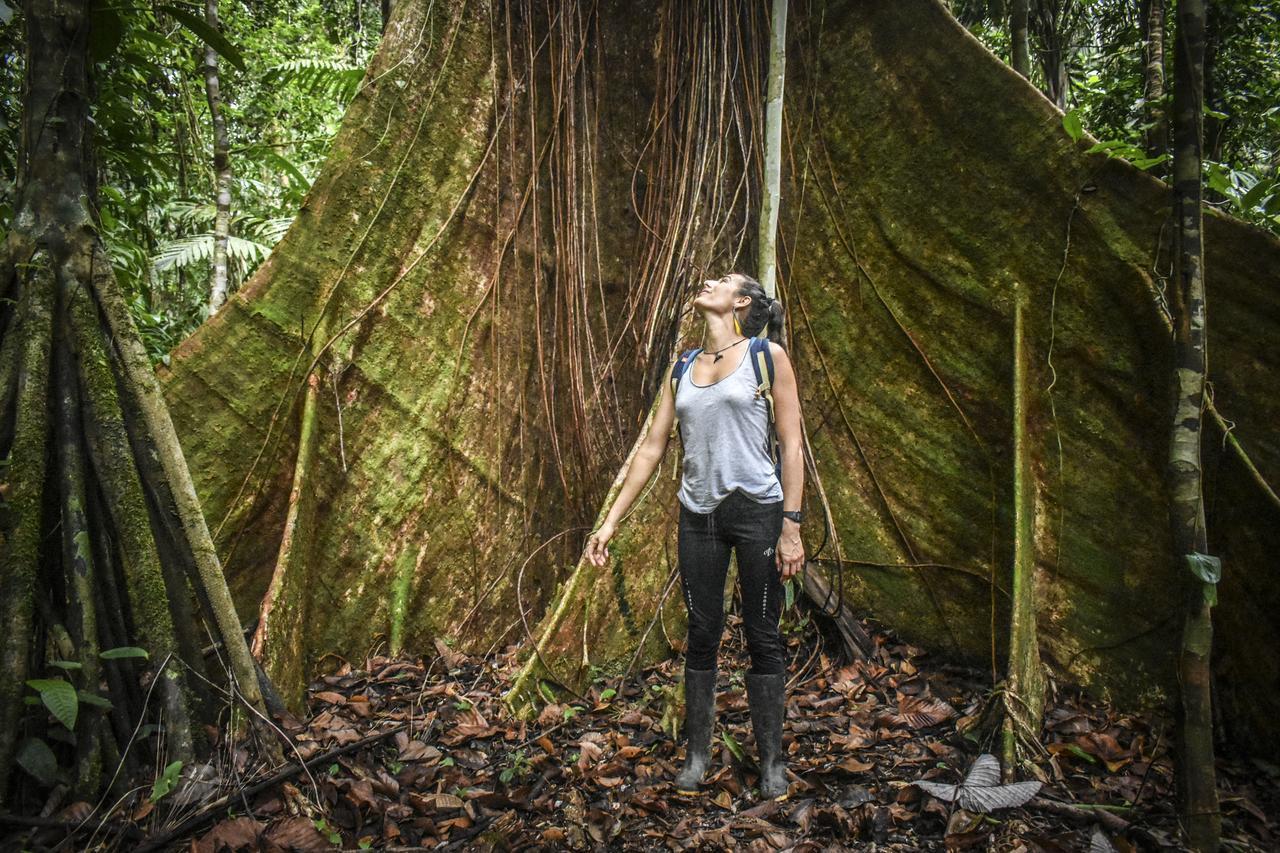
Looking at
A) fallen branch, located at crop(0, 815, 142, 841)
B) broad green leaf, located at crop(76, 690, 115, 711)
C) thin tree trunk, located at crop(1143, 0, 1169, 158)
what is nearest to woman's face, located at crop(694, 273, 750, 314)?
broad green leaf, located at crop(76, 690, 115, 711)

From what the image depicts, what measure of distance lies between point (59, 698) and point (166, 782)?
351 mm

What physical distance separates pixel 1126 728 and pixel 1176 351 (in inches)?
53.1

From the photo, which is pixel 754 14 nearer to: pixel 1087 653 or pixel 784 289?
pixel 784 289

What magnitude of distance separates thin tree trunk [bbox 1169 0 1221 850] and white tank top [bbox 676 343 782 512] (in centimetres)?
111

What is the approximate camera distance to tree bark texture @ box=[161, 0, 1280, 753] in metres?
2.72

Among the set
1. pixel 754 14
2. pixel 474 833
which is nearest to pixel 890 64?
pixel 754 14

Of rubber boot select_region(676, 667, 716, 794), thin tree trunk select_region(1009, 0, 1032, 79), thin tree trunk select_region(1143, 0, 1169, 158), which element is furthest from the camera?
thin tree trunk select_region(1009, 0, 1032, 79)

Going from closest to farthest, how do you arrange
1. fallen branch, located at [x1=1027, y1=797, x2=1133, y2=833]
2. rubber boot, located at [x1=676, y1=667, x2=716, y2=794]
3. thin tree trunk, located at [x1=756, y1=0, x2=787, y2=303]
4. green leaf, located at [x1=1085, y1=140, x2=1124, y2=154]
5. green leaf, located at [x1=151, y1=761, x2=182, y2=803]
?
green leaf, located at [x1=151, y1=761, x2=182, y2=803] < fallen branch, located at [x1=1027, y1=797, x2=1133, y2=833] < rubber boot, located at [x1=676, y1=667, x2=716, y2=794] < green leaf, located at [x1=1085, y1=140, x2=1124, y2=154] < thin tree trunk, located at [x1=756, y1=0, x2=787, y2=303]

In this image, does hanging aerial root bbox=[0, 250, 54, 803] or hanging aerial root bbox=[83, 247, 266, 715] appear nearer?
hanging aerial root bbox=[0, 250, 54, 803]

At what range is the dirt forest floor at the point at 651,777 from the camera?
6.77 ft

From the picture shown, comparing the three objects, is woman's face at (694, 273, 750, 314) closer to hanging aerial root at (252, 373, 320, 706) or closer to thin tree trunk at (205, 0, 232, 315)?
hanging aerial root at (252, 373, 320, 706)

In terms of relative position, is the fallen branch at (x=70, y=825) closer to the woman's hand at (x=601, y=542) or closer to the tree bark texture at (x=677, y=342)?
the tree bark texture at (x=677, y=342)

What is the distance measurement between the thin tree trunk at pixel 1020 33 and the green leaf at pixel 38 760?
581cm

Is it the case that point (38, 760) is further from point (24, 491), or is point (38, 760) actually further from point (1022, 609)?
point (1022, 609)
